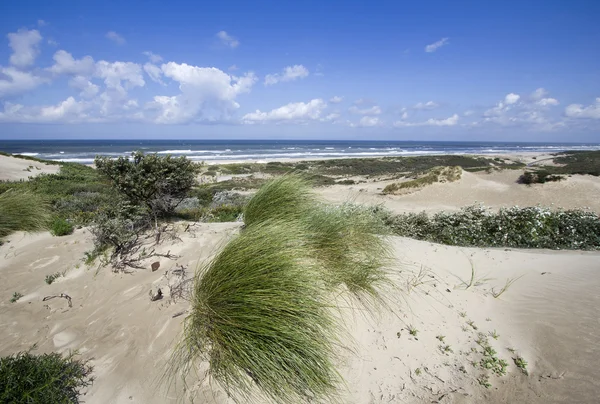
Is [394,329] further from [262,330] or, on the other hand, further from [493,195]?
[493,195]

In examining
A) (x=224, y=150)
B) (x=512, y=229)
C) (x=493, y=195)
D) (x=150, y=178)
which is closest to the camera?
(x=150, y=178)

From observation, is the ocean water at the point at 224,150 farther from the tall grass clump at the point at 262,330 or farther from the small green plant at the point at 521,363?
the small green plant at the point at 521,363

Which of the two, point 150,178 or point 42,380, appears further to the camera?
point 150,178

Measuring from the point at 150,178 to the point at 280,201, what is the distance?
12.5 feet

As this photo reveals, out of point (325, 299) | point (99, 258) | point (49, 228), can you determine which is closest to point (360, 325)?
point (325, 299)

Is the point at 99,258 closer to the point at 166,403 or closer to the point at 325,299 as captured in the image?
the point at 166,403

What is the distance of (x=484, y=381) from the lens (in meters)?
3.44

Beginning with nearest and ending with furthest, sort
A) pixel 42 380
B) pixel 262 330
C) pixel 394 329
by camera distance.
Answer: pixel 42 380
pixel 262 330
pixel 394 329

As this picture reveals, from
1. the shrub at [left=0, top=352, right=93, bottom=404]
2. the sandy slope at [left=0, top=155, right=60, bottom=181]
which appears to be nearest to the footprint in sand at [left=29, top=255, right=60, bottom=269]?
the shrub at [left=0, top=352, right=93, bottom=404]

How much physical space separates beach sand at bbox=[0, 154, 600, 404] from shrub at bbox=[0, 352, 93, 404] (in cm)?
18

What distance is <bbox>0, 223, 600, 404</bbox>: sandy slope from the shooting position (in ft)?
10.8

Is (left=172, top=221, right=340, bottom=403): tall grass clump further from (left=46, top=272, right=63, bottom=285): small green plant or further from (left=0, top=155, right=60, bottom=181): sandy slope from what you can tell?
(left=0, top=155, right=60, bottom=181): sandy slope

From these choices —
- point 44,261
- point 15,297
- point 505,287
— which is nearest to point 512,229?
point 505,287

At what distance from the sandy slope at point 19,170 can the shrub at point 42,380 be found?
2811 centimetres
